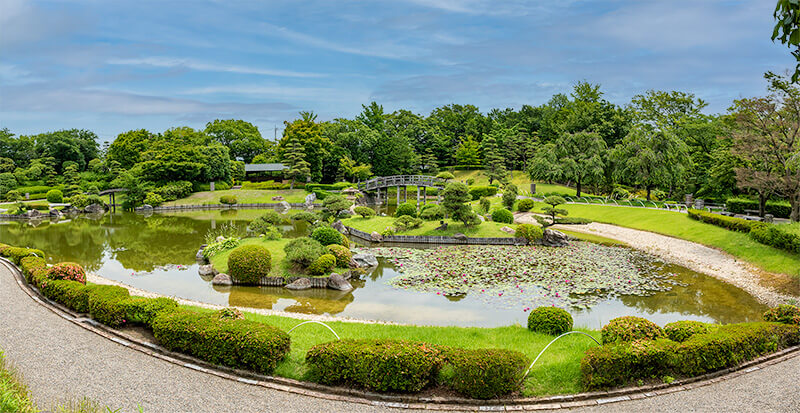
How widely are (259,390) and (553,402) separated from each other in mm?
4849

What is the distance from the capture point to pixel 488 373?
7.29 metres

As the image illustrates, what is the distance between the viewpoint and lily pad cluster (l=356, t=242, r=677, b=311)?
1534 cm

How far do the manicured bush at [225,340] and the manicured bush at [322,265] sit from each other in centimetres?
759

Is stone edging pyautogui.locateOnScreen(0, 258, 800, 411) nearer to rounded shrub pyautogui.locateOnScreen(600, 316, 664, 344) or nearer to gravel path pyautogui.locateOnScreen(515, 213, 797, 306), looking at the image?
rounded shrub pyautogui.locateOnScreen(600, 316, 664, 344)

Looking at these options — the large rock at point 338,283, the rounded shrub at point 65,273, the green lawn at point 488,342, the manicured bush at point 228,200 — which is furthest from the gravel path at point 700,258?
the manicured bush at point 228,200

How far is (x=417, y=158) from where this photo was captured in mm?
65875

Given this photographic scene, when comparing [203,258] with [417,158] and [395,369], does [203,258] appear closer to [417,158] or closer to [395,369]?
[395,369]

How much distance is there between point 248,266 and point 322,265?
8.81ft

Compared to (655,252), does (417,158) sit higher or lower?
higher

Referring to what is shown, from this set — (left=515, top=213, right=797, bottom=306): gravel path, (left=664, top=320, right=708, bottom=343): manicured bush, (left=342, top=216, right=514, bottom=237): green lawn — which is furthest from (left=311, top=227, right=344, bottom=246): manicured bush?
(left=515, top=213, right=797, bottom=306): gravel path

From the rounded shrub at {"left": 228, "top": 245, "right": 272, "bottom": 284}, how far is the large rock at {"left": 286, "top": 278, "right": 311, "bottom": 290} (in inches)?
47.7

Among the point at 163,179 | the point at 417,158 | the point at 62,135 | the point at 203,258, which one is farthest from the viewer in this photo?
the point at 417,158

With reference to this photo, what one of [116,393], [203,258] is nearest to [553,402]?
[116,393]

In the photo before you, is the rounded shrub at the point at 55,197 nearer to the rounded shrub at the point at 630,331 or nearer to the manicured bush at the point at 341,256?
the manicured bush at the point at 341,256
